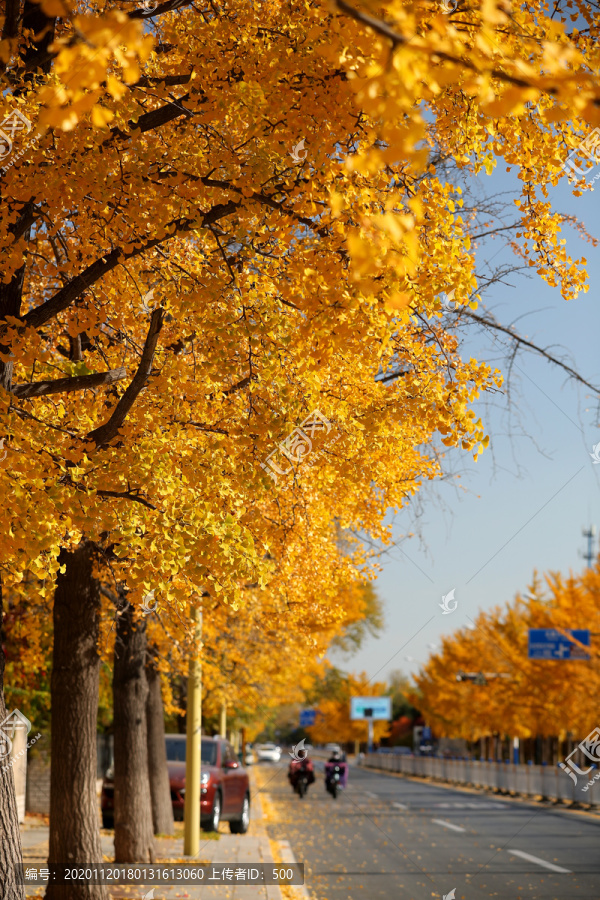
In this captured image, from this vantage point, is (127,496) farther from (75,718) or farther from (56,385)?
(75,718)

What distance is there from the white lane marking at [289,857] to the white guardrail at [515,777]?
1345 centimetres

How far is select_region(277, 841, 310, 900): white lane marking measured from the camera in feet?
37.4

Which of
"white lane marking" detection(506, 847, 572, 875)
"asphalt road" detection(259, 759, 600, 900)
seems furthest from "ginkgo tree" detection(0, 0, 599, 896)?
"white lane marking" detection(506, 847, 572, 875)

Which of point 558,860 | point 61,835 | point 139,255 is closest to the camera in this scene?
point 139,255

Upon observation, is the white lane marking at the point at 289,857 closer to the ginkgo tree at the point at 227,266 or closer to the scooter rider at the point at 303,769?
the ginkgo tree at the point at 227,266

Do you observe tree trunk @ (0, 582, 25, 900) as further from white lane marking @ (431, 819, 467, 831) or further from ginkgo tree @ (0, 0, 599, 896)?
white lane marking @ (431, 819, 467, 831)

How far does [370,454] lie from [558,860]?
1013 centimetres

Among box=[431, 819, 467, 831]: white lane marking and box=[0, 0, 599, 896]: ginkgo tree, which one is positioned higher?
box=[0, 0, 599, 896]: ginkgo tree

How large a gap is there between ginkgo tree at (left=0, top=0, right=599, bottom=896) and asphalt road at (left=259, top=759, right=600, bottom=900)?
6739 millimetres

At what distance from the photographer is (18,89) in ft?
23.2

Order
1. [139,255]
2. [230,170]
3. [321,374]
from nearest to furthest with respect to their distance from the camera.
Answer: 1. [230,170]
2. [139,255]
3. [321,374]

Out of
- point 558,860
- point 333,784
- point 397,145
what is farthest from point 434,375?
point 333,784

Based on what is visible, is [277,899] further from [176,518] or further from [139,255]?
[139,255]

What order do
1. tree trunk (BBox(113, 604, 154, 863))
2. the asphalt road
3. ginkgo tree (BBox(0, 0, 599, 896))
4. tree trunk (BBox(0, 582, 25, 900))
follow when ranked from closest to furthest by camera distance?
ginkgo tree (BBox(0, 0, 599, 896)) → tree trunk (BBox(0, 582, 25, 900)) → the asphalt road → tree trunk (BBox(113, 604, 154, 863))
